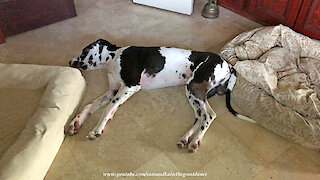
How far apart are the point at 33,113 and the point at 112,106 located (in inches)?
23.2

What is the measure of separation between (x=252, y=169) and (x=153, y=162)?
0.70 m

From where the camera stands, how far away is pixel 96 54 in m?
2.56

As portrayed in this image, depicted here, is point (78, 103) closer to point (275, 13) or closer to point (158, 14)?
point (158, 14)

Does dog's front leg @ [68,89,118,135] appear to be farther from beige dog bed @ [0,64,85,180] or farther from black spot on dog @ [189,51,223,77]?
black spot on dog @ [189,51,223,77]

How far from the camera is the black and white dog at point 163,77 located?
2.21 meters

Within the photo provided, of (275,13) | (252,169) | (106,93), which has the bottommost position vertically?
(252,169)

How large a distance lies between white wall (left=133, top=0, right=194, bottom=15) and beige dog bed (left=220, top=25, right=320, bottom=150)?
987 millimetres

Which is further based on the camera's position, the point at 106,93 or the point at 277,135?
the point at 106,93

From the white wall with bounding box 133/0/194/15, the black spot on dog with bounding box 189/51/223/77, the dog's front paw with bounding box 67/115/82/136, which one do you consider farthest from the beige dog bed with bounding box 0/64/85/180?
the white wall with bounding box 133/0/194/15

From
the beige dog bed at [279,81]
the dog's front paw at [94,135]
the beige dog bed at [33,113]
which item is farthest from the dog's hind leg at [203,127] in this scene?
the beige dog bed at [33,113]

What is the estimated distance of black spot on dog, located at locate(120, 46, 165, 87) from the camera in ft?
7.62

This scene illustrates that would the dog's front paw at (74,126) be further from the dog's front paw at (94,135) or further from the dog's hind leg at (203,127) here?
the dog's hind leg at (203,127)

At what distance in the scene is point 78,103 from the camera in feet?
7.66

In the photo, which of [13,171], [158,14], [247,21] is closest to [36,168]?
[13,171]
